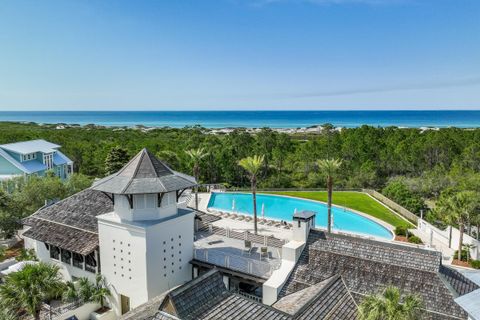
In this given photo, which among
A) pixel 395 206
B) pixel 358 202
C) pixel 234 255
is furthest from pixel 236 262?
pixel 358 202

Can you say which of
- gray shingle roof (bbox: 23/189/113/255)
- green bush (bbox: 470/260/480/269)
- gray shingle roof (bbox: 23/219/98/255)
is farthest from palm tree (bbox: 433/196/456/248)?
gray shingle roof (bbox: 23/219/98/255)

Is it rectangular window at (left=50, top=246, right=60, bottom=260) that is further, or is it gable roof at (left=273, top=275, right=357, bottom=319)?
rectangular window at (left=50, top=246, right=60, bottom=260)

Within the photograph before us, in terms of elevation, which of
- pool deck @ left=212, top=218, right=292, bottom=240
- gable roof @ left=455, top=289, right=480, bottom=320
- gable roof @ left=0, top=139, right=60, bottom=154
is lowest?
pool deck @ left=212, top=218, right=292, bottom=240

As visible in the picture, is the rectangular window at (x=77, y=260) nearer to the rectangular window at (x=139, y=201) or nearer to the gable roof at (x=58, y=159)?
the rectangular window at (x=139, y=201)

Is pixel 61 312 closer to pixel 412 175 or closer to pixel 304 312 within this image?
pixel 304 312

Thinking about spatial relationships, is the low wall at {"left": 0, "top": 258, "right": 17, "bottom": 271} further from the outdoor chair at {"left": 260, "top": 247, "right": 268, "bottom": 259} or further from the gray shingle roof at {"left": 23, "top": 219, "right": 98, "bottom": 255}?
the outdoor chair at {"left": 260, "top": 247, "right": 268, "bottom": 259}

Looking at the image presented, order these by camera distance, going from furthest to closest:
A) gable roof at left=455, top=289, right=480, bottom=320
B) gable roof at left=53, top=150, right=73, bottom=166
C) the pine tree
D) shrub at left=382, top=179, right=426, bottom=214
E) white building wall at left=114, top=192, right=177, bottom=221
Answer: gable roof at left=53, top=150, right=73, bottom=166 < the pine tree < shrub at left=382, top=179, right=426, bottom=214 < white building wall at left=114, top=192, right=177, bottom=221 < gable roof at left=455, top=289, right=480, bottom=320
